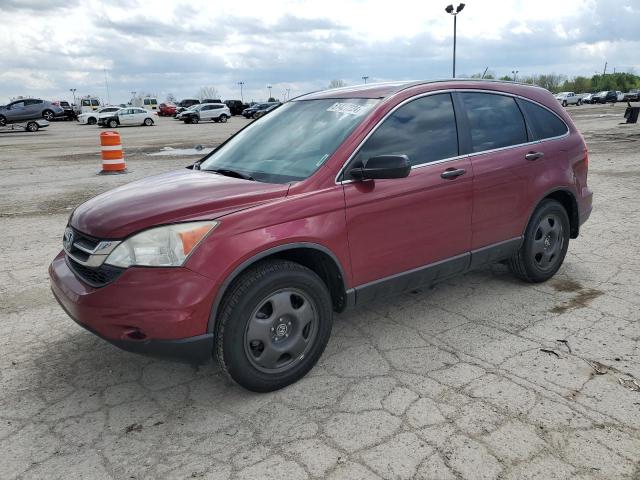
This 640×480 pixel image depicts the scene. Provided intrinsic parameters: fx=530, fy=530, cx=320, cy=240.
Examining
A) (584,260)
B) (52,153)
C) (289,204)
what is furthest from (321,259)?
(52,153)

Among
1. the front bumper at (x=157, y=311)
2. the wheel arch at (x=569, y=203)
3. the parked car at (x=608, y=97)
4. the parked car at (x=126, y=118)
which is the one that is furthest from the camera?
the parked car at (x=608, y=97)

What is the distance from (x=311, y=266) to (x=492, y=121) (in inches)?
81.0

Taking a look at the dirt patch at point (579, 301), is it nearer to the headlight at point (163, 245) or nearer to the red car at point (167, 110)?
the headlight at point (163, 245)

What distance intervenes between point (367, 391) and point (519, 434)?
2.87 ft

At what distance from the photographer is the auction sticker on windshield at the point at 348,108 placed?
3684 millimetres

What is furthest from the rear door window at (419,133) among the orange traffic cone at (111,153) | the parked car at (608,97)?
the parked car at (608,97)

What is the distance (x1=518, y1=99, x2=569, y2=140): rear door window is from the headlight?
10.3 feet

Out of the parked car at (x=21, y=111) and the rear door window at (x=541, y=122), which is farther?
the parked car at (x=21, y=111)

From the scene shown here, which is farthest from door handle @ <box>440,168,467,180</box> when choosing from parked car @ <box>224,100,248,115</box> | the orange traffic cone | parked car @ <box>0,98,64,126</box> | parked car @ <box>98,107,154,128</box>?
parked car @ <box>224,100,248,115</box>

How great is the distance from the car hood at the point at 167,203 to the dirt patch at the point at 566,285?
2929mm

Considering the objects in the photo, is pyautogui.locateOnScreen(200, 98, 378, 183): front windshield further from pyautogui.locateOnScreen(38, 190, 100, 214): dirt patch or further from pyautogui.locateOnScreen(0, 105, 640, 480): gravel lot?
pyautogui.locateOnScreen(38, 190, 100, 214): dirt patch

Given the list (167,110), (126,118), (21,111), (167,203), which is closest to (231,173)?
(167,203)

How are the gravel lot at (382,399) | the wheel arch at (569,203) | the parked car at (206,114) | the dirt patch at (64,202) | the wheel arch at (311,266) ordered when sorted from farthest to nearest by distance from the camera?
1. the parked car at (206,114)
2. the dirt patch at (64,202)
3. the wheel arch at (569,203)
4. the wheel arch at (311,266)
5. the gravel lot at (382,399)

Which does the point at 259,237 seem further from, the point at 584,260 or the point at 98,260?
the point at 584,260
